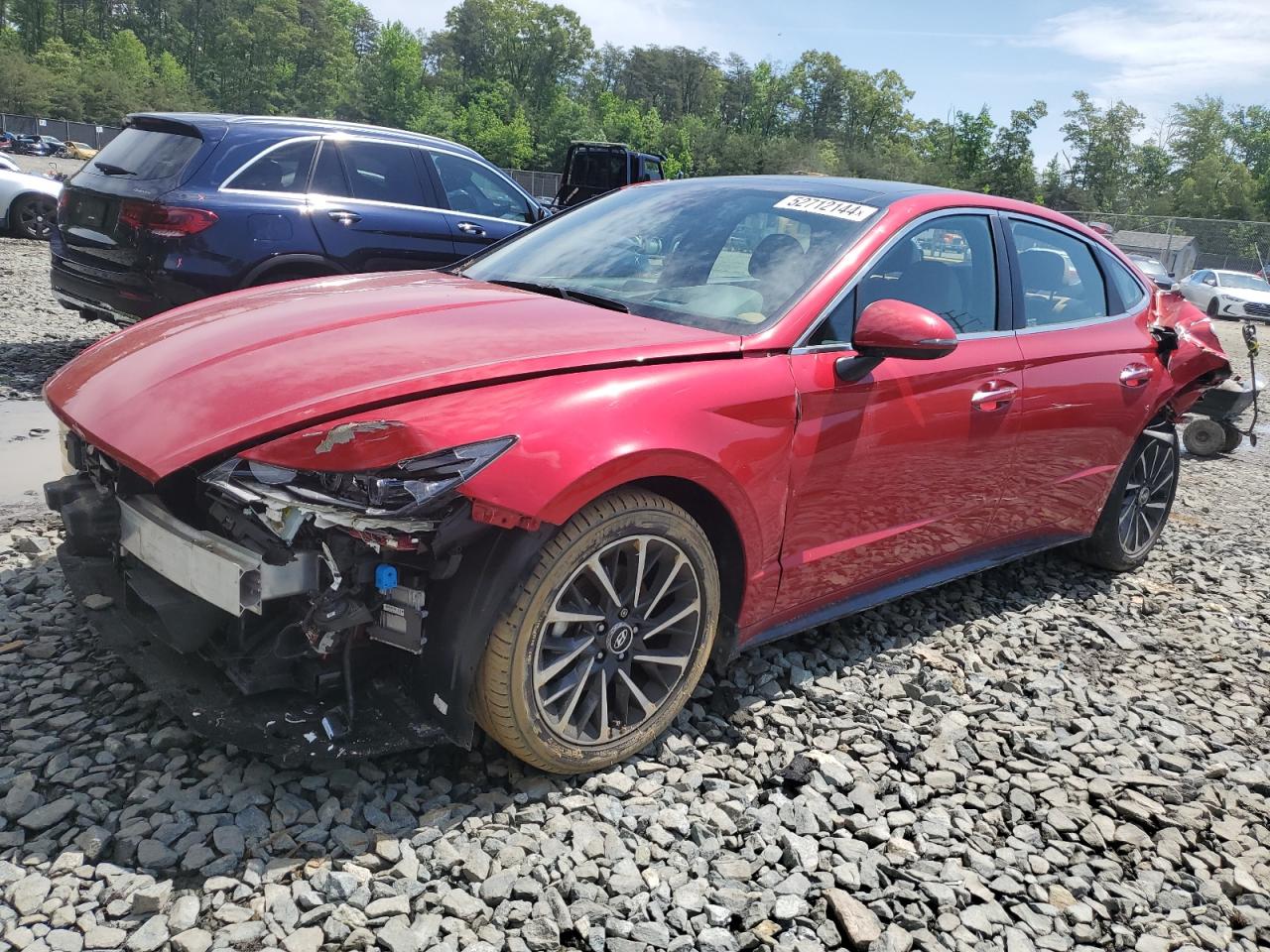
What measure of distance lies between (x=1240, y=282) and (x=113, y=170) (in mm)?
28147

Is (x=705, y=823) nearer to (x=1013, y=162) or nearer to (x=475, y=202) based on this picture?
(x=475, y=202)

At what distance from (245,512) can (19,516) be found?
2.38m

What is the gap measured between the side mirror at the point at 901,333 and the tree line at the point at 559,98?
59816 mm

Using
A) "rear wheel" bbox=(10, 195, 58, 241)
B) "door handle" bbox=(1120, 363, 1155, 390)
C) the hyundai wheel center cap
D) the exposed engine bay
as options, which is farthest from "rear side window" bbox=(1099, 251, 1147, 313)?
"rear wheel" bbox=(10, 195, 58, 241)

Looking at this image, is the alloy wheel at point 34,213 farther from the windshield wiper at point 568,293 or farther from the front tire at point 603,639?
the front tire at point 603,639

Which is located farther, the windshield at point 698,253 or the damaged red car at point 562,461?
the windshield at point 698,253

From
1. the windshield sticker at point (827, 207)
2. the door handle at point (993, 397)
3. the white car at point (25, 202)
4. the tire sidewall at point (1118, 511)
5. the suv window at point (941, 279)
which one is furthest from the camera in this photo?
the white car at point (25, 202)

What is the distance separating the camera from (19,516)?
4.02 m

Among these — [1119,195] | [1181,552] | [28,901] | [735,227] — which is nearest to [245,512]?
[28,901]

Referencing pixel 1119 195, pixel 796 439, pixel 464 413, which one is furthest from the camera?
pixel 1119 195

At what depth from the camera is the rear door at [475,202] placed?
7.30 metres

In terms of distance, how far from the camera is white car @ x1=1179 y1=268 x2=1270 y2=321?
24938 millimetres

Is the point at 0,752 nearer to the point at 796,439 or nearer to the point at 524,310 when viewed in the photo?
the point at 524,310

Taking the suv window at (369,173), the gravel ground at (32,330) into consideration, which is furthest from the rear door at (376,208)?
the gravel ground at (32,330)
